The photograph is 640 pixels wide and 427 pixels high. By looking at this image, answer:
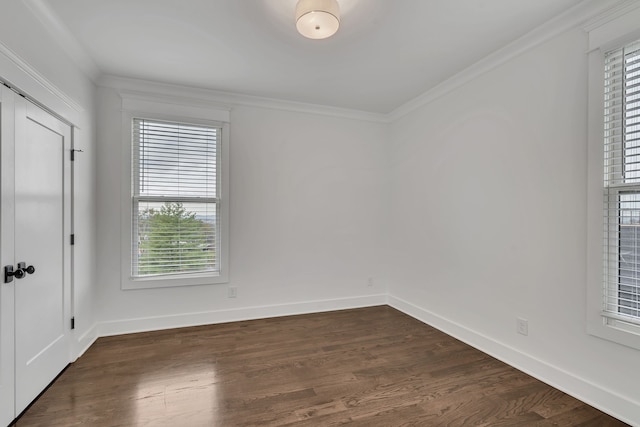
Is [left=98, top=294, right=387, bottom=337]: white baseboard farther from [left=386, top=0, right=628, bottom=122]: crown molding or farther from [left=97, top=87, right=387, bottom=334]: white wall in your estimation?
[left=386, top=0, right=628, bottom=122]: crown molding

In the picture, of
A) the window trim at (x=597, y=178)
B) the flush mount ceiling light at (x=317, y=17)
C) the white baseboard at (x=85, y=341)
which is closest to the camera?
the flush mount ceiling light at (x=317, y=17)

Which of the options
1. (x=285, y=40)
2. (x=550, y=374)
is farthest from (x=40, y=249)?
(x=550, y=374)

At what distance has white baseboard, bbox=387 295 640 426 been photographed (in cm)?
204

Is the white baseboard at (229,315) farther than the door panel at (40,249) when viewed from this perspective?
Yes

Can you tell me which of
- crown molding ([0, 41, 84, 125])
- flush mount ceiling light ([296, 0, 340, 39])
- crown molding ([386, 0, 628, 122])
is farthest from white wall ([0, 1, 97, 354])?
crown molding ([386, 0, 628, 122])

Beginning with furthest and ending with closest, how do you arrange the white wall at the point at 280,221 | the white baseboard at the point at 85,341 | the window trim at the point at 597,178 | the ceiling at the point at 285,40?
1. the white wall at the point at 280,221
2. the white baseboard at the point at 85,341
3. the ceiling at the point at 285,40
4. the window trim at the point at 597,178

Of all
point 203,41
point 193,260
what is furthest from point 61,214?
point 203,41


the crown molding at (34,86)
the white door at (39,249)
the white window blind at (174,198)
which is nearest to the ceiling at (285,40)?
the crown molding at (34,86)

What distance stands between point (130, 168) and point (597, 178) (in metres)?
4.18

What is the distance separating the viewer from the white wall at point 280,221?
3.43m

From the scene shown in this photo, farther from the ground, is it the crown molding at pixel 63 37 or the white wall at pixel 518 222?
the crown molding at pixel 63 37

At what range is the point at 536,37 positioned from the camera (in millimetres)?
2557

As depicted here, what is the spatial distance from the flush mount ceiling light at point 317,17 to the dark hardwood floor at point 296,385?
8.34ft

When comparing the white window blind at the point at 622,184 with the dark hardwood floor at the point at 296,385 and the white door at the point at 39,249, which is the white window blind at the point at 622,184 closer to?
the dark hardwood floor at the point at 296,385
